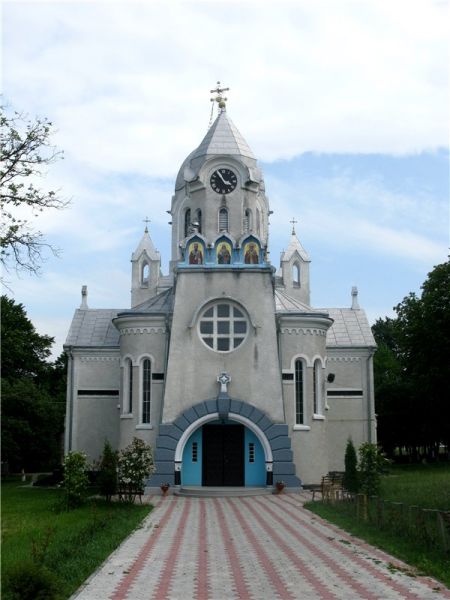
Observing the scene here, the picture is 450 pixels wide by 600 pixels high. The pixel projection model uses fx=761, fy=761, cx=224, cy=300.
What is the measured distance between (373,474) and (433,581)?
12059 millimetres

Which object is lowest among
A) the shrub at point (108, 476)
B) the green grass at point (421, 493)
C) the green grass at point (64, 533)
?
the green grass at point (64, 533)

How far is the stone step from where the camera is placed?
84.4 ft

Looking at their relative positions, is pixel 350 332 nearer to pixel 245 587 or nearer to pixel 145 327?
pixel 145 327

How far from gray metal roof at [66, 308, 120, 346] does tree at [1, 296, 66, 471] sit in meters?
4.24

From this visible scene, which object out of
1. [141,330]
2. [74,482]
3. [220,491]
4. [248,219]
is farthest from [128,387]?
[248,219]

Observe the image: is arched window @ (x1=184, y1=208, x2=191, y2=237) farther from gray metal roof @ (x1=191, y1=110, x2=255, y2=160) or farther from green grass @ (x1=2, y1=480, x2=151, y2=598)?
green grass @ (x1=2, y1=480, x2=151, y2=598)

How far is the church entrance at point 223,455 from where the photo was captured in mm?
27906

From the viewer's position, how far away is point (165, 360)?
1148 inches

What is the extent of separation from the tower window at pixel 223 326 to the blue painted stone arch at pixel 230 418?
214 cm

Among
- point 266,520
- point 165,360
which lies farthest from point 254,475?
point 266,520

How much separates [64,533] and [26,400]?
2370 centimetres

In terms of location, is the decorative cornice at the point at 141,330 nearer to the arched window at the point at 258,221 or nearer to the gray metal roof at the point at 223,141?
the arched window at the point at 258,221

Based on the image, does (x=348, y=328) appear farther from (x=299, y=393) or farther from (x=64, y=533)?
(x=64, y=533)

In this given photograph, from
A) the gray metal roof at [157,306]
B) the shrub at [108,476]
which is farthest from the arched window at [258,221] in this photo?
the shrub at [108,476]
